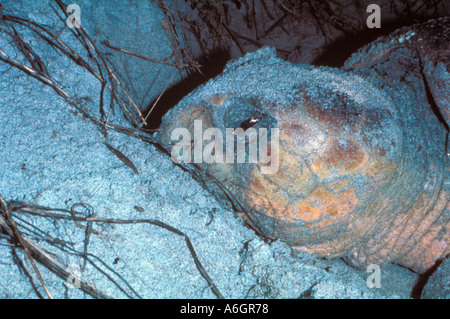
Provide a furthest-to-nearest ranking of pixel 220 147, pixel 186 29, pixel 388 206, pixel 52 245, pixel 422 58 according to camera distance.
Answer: pixel 186 29 → pixel 422 58 → pixel 388 206 → pixel 220 147 → pixel 52 245

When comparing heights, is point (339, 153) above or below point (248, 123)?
below

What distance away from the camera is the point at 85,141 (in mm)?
1544

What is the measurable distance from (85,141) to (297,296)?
1.31m

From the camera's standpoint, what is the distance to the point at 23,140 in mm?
1464

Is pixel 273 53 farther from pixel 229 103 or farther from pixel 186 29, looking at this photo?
pixel 186 29

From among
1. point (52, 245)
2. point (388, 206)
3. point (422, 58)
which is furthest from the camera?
point (422, 58)

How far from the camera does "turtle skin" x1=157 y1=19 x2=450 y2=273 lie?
1437 millimetres

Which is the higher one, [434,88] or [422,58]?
[422,58]

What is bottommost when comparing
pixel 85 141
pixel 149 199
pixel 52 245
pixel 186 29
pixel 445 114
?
pixel 52 245

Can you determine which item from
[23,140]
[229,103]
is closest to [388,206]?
[229,103]

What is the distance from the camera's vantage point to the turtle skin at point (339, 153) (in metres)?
1.44

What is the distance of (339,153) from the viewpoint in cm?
142

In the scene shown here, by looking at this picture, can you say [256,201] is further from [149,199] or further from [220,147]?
[149,199]

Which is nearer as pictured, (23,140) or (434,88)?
(23,140)
